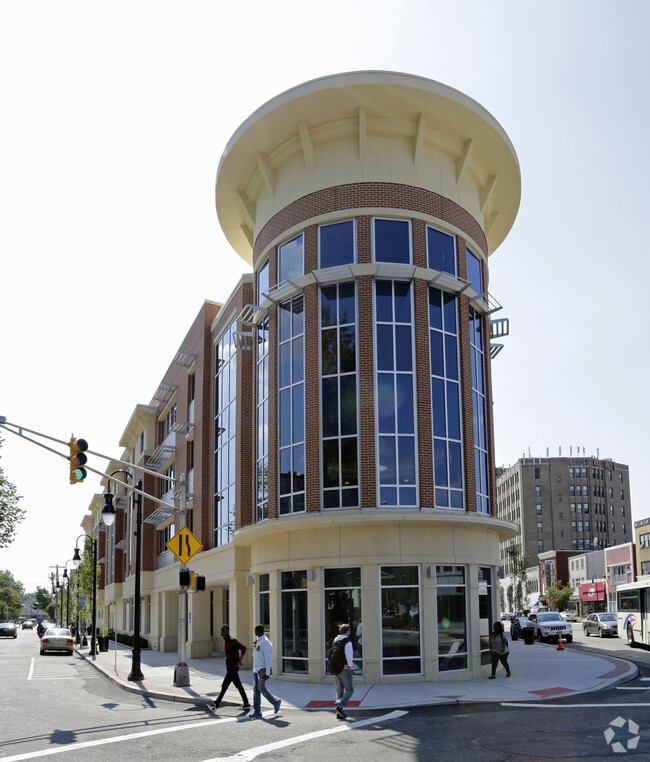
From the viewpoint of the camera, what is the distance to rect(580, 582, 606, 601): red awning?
94.2 m

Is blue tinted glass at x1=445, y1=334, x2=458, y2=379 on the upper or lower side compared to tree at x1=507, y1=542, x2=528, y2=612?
upper

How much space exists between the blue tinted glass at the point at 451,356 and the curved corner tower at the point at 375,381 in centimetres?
6

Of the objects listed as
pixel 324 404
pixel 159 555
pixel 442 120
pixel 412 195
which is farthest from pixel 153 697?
pixel 159 555

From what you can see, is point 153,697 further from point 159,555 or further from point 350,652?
point 159,555

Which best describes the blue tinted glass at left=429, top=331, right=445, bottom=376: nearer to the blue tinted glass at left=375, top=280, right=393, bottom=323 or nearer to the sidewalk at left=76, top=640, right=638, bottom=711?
the blue tinted glass at left=375, top=280, right=393, bottom=323

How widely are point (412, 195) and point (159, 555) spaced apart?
3047cm

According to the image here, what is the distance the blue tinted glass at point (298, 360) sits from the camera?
25000 mm

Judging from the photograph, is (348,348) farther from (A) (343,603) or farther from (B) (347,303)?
(A) (343,603)

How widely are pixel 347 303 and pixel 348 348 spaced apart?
1.42 meters

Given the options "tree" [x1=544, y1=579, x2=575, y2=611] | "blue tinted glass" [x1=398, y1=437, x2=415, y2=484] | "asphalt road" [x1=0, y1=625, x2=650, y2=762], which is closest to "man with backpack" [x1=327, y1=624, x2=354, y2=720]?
"asphalt road" [x1=0, y1=625, x2=650, y2=762]

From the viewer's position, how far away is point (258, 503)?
26.6m

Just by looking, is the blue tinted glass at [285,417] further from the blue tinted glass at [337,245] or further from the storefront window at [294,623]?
the blue tinted glass at [337,245]

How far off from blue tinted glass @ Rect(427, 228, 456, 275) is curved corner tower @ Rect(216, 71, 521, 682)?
0.23ft

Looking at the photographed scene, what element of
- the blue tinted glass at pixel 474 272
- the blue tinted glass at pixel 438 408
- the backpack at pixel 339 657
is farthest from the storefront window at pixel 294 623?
the blue tinted glass at pixel 474 272
